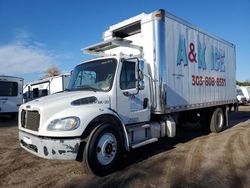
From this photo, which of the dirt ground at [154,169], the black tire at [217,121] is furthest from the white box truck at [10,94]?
the black tire at [217,121]

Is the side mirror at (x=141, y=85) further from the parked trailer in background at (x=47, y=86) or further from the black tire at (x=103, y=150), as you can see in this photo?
the parked trailer in background at (x=47, y=86)

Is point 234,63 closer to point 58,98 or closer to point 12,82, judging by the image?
point 58,98

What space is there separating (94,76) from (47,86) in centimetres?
1221

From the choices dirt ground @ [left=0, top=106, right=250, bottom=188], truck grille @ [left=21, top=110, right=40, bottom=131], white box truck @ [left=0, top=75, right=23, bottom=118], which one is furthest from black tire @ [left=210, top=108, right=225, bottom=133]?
white box truck @ [left=0, top=75, right=23, bottom=118]

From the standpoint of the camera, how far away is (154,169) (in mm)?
5453

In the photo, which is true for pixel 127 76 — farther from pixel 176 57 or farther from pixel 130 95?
pixel 176 57

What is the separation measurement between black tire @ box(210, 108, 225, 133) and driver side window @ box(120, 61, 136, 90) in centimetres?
533

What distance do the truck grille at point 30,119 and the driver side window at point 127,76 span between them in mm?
2031

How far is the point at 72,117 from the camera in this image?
15.6 ft

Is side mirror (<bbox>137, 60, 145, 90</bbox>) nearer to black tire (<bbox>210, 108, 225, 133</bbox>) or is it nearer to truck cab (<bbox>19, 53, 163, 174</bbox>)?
truck cab (<bbox>19, 53, 163, 174</bbox>)

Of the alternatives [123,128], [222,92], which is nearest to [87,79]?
[123,128]

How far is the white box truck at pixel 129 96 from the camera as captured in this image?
4828 mm

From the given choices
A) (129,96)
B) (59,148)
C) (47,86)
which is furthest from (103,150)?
(47,86)

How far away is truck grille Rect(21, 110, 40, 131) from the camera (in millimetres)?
4969
